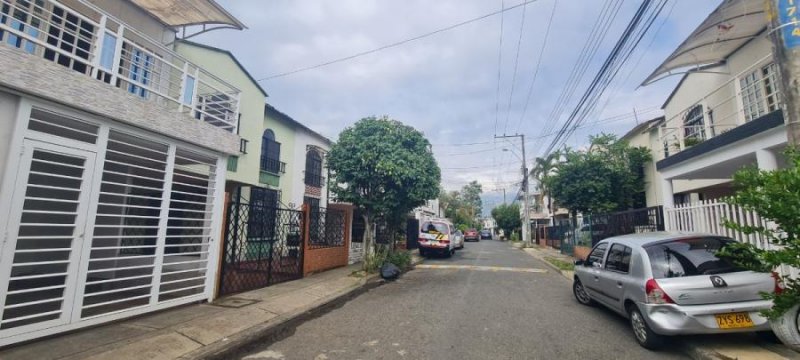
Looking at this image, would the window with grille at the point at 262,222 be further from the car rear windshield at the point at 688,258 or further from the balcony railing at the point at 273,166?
the car rear windshield at the point at 688,258

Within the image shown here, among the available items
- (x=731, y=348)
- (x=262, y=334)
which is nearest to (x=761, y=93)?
(x=731, y=348)

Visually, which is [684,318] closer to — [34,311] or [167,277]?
[34,311]

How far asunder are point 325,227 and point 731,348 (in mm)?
9662

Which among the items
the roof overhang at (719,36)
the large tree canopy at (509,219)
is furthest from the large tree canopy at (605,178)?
the large tree canopy at (509,219)

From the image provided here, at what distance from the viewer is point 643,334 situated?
190 inches

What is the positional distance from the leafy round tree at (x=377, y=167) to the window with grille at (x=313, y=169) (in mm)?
5088

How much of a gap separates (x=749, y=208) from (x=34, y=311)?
30.4 feet

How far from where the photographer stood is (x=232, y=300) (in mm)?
6992

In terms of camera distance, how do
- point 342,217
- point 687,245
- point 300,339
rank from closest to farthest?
1. point 687,245
2. point 300,339
3. point 342,217

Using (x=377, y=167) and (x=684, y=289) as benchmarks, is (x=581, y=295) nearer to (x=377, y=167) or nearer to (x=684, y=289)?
(x=684, y=289)

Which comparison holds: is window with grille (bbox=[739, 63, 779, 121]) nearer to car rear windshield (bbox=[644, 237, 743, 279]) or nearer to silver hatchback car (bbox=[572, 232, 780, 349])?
car rear windshield (bbox=[644, 237, 743, 279])

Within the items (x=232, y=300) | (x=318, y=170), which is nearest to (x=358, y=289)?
(x=232, y=300)

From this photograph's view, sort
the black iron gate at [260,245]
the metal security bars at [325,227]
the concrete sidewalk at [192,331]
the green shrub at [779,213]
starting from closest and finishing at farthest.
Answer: the green shrub at [779,213] < the concrete sidewalk at [192,331] < the black iron gate at [260,245] < the metal security bars at [325,227]

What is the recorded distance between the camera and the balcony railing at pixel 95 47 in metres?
4.77
